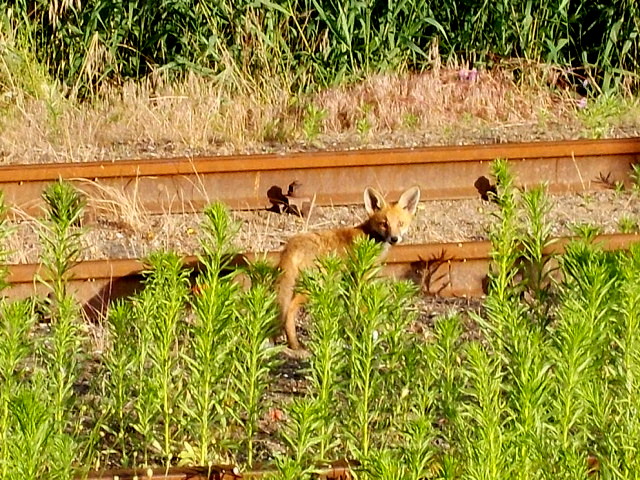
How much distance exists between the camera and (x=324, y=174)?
814cm

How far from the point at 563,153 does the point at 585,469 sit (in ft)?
15.9

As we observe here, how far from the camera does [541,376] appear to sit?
390cm

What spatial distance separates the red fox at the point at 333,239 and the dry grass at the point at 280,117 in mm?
2019

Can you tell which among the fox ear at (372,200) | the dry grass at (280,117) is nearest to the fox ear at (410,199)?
the fox ear at (372,200)

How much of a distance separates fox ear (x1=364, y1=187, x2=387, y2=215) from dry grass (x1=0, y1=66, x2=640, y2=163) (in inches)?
76.2

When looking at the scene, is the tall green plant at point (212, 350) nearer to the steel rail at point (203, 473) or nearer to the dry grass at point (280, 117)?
the steel rail at point (203, 473)

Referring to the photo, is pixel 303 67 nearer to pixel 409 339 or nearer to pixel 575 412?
pixel 409 339

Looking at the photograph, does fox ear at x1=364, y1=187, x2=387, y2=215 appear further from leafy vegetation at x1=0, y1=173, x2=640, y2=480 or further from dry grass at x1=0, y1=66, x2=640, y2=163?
leafy vegetation at x1=0, y1=173, x2=640, y2=480

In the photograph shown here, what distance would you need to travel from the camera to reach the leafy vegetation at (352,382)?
377 centimetres

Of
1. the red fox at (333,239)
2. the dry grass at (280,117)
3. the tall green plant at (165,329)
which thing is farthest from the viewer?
the dry grass at (280,117)

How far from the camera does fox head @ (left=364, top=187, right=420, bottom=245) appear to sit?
7.19 metres

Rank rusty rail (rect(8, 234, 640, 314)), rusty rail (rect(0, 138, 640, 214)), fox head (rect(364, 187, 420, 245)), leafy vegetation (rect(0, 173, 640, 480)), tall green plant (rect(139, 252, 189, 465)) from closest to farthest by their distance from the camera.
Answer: leafy vegetation (rect(0, 173, 640, 480))
tall green plant (rect(139, 252, 189, 465))
rusty rail (rect(8, 234, 640, 314))
fox head (rect(364, 187, 420, 245))
rusty rail (rect(0, 138, 640, 214))

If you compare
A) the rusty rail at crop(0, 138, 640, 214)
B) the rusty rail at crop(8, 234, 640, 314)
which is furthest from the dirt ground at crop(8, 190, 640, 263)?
the rusty rail at crop(8, 234, 640, 314)

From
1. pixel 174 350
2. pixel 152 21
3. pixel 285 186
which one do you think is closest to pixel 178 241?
pixel 285 186
